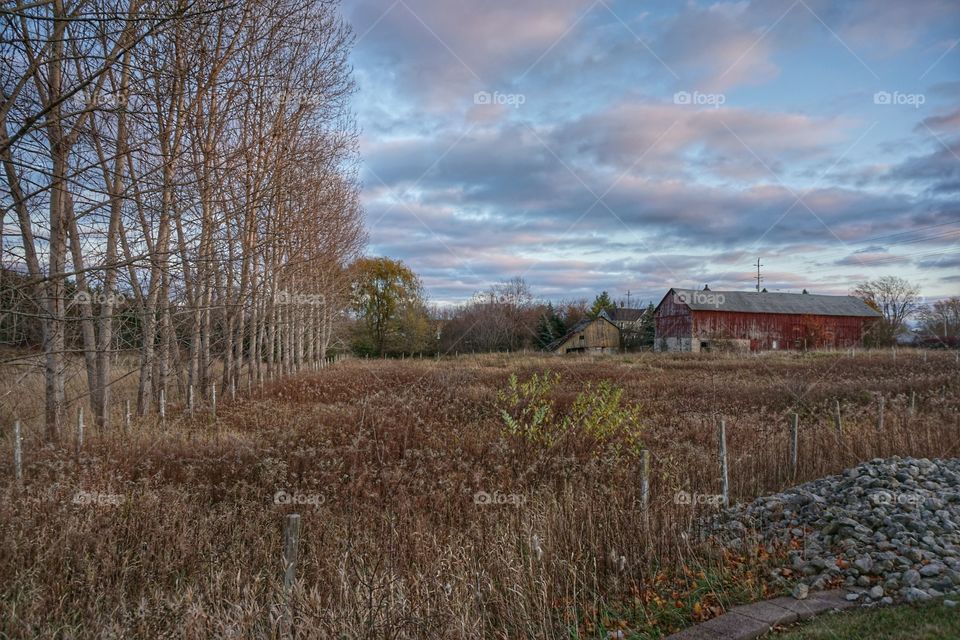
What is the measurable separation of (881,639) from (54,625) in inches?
238

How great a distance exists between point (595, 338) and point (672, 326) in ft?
25.3

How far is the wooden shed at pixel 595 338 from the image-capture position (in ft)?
188

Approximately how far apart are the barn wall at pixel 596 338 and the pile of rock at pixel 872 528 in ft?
163

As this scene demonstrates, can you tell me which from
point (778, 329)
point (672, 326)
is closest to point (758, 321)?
point (778, 329)

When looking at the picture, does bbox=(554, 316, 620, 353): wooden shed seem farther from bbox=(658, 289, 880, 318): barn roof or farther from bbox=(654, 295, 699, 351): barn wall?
bbox=(658, 289, 880, 318): barn roof

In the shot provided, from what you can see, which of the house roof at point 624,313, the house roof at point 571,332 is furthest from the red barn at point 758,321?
the house roof at point 624,313

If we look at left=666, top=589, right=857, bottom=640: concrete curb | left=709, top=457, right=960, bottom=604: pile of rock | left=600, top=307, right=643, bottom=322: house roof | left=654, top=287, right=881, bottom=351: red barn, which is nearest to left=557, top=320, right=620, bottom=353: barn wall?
left=654, top=287, right=881, bottom=351: red barn

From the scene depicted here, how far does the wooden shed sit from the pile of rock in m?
49.6

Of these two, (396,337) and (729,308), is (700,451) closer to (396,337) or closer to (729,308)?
(729,308)

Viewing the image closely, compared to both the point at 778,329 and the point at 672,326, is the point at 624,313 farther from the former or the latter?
the point at 778,329

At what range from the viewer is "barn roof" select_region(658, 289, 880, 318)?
5038cm

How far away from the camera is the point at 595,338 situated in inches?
2260

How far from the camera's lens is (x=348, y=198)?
27.3 metres

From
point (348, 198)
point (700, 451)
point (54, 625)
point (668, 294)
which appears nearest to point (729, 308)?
point (668, 294)
